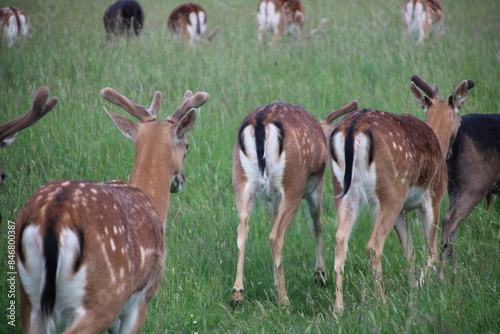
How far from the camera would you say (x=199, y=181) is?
6691 millimetres

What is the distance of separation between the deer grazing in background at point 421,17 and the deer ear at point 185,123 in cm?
1067

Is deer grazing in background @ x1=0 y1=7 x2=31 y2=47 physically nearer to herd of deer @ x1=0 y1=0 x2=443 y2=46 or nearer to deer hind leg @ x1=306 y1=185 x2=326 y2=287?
herd of deer @ x1=0 y1=0 x2=443 y2=46

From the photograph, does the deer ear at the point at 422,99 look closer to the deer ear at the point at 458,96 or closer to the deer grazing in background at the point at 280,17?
the deer ear at the point at 458,96

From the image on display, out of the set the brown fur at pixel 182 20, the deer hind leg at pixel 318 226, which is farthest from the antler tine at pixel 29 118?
the brown fur at pixel 182 20

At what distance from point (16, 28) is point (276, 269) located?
910cm

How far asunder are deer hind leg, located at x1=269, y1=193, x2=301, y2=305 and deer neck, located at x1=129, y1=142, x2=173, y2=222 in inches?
50.5

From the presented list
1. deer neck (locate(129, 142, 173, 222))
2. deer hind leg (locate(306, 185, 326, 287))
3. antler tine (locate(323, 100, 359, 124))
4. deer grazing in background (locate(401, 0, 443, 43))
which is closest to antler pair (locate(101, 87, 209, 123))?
deer neck (locate(129, 142, 173, 222))

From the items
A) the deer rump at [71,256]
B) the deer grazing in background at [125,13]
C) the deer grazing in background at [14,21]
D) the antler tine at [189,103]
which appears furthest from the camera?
the deer grazing in background at [125,13]

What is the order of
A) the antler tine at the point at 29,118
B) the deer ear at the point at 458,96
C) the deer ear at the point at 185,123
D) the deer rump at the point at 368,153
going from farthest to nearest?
1. the deer ear at the point at 458,96
2. the deer rump at the point at 368,153
3. the deer ear at the point at 185,123
4. the antler tine at the point at 29,118

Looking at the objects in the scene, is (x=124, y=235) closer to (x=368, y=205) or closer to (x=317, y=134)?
(x=368, y=205)

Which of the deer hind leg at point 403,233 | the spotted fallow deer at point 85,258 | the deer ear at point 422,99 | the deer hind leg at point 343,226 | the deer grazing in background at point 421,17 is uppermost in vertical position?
the deer grazing in background at point 421,17

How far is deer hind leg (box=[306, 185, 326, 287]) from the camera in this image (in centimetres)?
582

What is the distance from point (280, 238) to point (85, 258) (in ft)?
8.15

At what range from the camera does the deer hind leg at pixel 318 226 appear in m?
5.82
